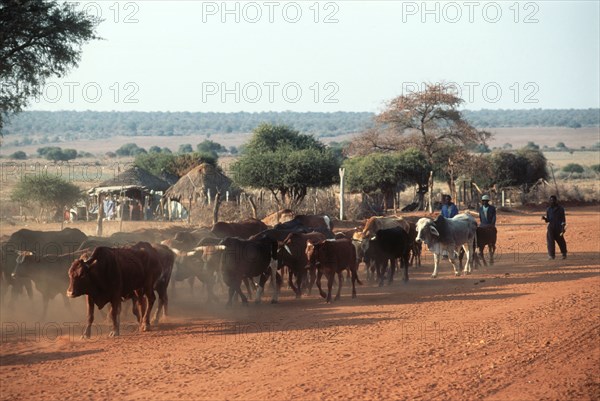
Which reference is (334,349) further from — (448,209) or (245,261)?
(448,209)

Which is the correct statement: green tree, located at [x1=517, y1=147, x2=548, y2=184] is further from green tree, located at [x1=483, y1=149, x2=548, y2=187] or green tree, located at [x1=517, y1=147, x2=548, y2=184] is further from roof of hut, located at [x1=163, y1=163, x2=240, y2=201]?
roof of hut, located at [x1=163, y1=163, x2=240, y2=201]

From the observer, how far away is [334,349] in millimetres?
12594

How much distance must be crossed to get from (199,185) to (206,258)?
2341 cm

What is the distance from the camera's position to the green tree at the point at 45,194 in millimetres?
40125

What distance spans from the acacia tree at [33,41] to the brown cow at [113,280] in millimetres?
8988

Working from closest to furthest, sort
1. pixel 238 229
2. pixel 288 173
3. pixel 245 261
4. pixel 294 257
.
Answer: pixel 245 261 < pixel 294 257 < pixel 238 229 < pixel 288 173

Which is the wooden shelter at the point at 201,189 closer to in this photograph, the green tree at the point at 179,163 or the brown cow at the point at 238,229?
the green tree at the point at 179,163

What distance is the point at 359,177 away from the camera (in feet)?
144

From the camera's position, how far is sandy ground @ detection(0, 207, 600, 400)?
10.5 metres

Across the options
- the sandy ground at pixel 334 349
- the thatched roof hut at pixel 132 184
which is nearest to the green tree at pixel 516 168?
the thatched roof hut at pixel 132 184

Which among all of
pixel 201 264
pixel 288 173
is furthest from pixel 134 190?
pixel 201 264

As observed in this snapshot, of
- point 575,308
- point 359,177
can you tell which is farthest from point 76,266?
point 359,177

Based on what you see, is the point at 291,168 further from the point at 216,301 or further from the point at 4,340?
the point at 4,340

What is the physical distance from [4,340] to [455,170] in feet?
130
